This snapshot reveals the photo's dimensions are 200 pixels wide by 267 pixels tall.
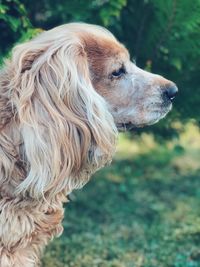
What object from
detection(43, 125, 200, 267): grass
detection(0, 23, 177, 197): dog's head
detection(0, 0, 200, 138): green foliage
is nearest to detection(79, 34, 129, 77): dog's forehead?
detection(0, 23, 177, 197): dog's head

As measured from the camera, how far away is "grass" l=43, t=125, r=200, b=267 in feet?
18.1

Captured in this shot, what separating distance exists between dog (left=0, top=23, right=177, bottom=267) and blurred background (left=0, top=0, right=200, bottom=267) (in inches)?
29.5

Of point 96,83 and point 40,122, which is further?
point 96,83

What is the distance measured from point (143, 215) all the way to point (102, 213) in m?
0.35

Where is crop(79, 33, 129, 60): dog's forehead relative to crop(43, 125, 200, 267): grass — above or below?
above

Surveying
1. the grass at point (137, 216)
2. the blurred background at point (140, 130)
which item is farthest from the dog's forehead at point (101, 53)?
the grass at point (137, 216)

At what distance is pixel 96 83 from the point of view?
13.9 ft

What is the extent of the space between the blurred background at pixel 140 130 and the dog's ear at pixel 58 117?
80 cm

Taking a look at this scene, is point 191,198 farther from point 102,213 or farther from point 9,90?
point 9,90

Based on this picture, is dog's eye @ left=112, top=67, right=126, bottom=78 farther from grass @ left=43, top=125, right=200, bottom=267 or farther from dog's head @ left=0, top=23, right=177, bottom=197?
grass @ left=43, top=125, right=200, bottom=267

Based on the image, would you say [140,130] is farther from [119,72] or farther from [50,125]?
[50,125]

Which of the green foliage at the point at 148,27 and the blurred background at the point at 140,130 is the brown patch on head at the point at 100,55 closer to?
the blurred background at the point at 140,130

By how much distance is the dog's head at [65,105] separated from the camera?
3859mm

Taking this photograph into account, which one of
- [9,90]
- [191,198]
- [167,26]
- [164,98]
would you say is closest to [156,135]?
[191,198]
